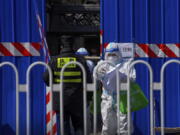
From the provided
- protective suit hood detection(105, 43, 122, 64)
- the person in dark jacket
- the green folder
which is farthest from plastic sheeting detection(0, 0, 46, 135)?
the green folder

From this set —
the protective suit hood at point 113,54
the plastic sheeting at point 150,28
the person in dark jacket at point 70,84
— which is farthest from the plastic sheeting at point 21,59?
the protective suit hood at point 113,54

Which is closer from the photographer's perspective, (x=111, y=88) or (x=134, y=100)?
(x=134, y=100)

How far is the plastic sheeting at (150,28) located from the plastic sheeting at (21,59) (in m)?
1.10

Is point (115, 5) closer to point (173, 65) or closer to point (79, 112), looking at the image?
point (173, 65)

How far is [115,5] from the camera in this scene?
7.20 metres

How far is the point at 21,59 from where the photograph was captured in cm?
722

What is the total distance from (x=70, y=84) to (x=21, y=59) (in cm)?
142

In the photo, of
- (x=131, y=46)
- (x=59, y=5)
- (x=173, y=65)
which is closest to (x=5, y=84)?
(x=131, y=46)

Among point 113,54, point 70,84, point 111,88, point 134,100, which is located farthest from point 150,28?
point 70,84

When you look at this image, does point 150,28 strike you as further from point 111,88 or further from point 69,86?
point 69,86

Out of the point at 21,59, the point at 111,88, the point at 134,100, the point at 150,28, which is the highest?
the point at 150,28

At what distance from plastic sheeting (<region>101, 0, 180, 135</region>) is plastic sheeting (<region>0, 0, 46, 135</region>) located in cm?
110

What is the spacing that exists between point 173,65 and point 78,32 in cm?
514

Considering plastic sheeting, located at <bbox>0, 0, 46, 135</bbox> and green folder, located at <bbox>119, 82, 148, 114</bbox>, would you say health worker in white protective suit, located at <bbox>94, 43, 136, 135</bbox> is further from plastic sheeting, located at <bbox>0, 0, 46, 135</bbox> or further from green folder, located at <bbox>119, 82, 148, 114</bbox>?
plastic sheeting, located at <bbox>0, 0, 46, 135</bbox>
